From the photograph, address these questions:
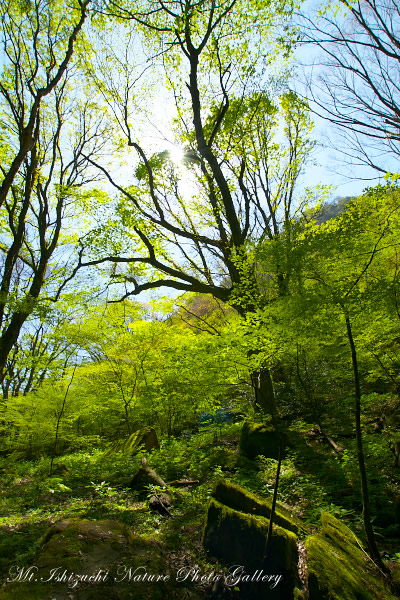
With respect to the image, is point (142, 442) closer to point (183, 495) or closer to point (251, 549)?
point (183, 495)

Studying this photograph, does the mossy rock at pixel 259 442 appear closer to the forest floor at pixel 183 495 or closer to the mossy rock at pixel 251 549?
the forest floor at pixel 183 495

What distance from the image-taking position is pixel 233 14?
27.8 feet

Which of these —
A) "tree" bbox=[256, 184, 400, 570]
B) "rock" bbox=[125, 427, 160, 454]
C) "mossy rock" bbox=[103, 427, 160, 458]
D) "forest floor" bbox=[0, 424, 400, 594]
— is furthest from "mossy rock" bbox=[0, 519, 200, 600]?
"rock" bbox=[125, 427, 160, 454]

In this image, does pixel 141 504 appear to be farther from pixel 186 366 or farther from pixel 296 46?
pixel 296 46

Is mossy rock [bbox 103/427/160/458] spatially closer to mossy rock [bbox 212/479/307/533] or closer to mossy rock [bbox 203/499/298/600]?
mossy rock [bbox 212/479/307/533]

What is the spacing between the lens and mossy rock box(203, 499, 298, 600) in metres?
2.14

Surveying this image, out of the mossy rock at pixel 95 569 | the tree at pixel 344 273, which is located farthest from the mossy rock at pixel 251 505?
the mossy rock at pixel 95 569

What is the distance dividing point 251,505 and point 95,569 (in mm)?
1523

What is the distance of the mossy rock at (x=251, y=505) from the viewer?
106 inches

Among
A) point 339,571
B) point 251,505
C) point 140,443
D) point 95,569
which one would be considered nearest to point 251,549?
point 251,505

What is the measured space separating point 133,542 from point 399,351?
227 inches

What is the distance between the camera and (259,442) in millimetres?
6125

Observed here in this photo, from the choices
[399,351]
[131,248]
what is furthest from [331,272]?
[131,248]

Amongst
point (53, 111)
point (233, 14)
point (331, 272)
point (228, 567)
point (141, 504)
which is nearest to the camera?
point (228, 567)
